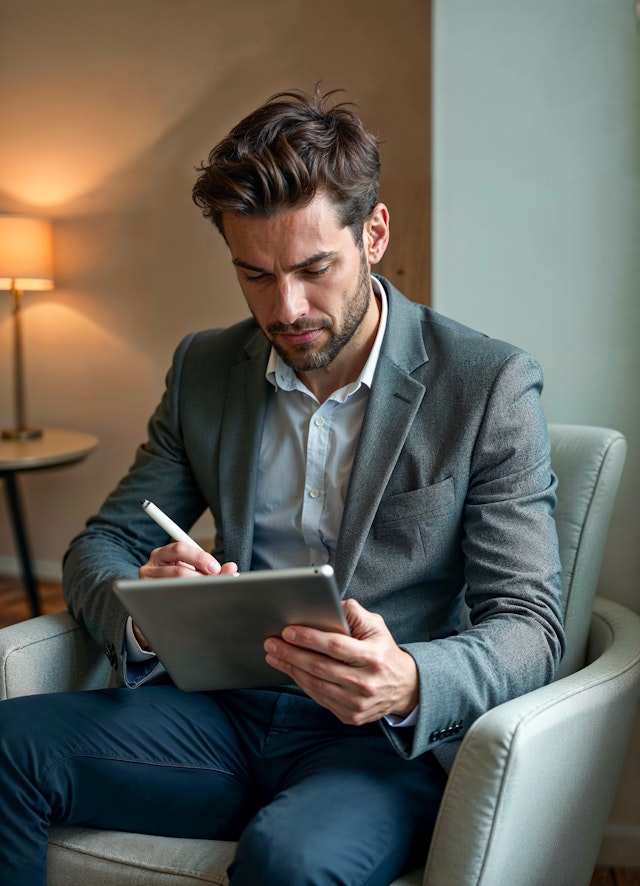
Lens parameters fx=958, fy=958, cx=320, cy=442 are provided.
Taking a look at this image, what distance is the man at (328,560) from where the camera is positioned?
3.91 ft

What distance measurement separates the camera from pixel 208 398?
1.67 meters

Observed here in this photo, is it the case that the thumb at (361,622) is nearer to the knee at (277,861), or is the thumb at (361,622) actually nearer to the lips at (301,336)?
the knee at (277,861)

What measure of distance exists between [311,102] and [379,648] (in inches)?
34.6

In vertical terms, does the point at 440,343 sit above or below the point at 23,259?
below

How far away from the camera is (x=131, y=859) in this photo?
1.27m

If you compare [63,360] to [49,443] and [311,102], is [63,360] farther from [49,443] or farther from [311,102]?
[311,102]

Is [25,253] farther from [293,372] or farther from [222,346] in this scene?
[293,372]

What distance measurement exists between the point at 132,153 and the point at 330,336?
2642 mm

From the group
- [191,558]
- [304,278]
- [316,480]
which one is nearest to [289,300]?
[304,278]

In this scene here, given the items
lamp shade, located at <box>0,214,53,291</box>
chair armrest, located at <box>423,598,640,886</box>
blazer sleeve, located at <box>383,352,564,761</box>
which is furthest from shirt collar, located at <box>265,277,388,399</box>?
lamp shade, located at <box>0,214,53,291</box>

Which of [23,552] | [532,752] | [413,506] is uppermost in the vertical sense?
[413,506]

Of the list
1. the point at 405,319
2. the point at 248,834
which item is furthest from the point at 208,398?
the point at 248,834

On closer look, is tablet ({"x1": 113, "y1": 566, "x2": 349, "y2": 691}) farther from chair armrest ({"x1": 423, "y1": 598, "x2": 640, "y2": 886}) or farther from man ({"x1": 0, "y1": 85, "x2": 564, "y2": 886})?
chair armrest ({"x1": 423, "y1": 598, "x2": 640, "y2": 886})

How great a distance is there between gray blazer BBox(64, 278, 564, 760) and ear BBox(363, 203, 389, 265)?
7cm
